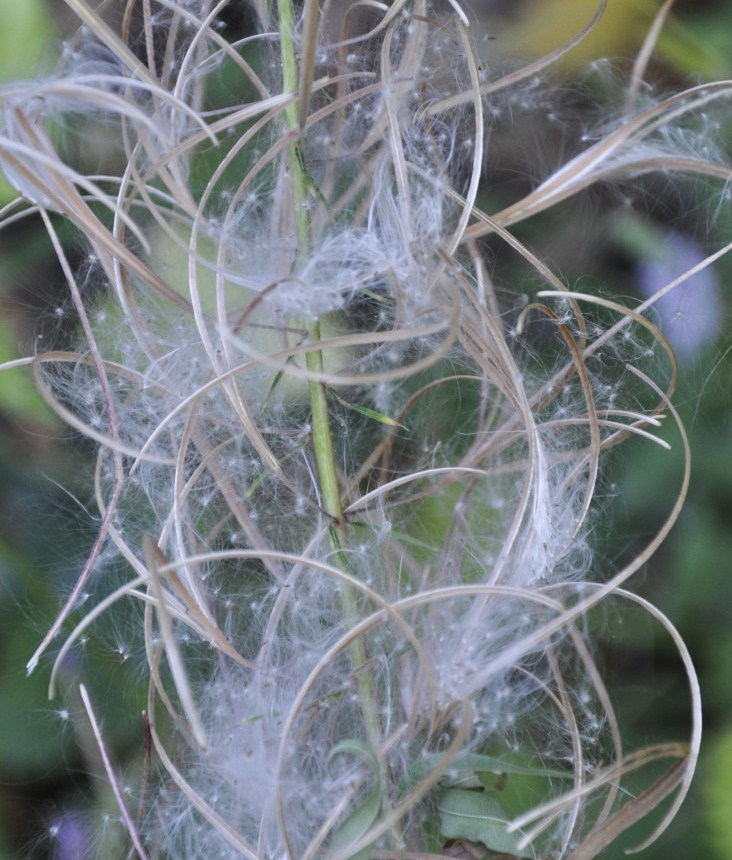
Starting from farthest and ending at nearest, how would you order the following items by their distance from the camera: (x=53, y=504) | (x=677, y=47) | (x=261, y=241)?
(x=677, y=47), (x=53, y=504), (x=261, y=241)

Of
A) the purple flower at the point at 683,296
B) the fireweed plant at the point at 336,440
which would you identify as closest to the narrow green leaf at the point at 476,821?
the fireweed plant at the point at 336,440

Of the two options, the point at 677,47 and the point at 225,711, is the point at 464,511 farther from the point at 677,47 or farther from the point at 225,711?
the point at 677,47

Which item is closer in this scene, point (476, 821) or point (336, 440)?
point (476, 821)

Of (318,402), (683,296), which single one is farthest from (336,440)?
(683,296)

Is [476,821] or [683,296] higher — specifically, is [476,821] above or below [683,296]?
below

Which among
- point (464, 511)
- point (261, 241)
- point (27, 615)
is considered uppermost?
point (261, 241)

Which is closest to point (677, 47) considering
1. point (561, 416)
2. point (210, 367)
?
point (561, 416)

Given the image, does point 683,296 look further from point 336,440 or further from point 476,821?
point 476,821

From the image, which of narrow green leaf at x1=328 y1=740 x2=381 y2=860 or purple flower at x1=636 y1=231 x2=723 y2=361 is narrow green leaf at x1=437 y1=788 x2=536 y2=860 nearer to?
narrow green leaf at x1=328 y1=740 x2=381 y2=860
